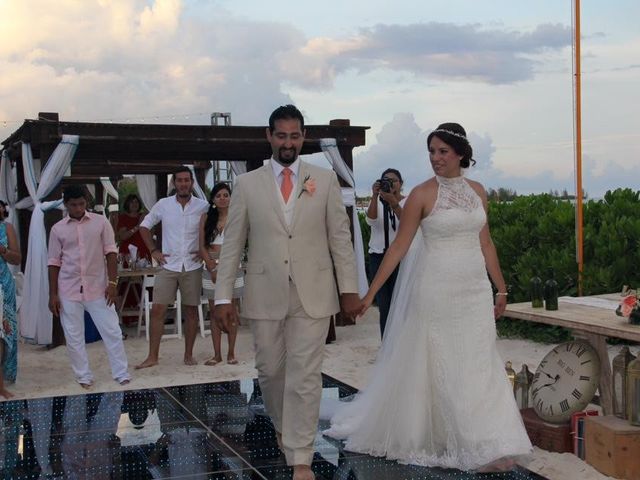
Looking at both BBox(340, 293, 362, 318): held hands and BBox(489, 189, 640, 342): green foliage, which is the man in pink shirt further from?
BBox(489, 189, 640, 342): green foliage

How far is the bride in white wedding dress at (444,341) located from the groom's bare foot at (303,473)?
61 centimetres

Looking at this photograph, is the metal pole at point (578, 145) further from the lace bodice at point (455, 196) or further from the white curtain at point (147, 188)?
the white curtain at point (147, 188)

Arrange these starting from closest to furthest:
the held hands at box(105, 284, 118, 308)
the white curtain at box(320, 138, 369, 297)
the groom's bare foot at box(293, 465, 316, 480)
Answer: the groom's bare foot at box(293, 465, 316, 480), the held hands at box(105, 284, 118, 308), the white curtain at box(320, 138, 369, 297)

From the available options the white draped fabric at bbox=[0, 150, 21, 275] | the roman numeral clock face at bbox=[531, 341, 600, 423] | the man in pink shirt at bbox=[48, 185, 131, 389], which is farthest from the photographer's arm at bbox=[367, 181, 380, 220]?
the white draped fabric at bbox=[0, 150, 21, 275]

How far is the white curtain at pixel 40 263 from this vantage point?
1121 centimetres

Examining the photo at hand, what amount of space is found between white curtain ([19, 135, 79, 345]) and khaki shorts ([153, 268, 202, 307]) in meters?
2.45

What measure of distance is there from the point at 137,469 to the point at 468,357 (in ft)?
6.97

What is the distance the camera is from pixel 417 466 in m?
5.40

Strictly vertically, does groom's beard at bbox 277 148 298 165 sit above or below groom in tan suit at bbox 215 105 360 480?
above

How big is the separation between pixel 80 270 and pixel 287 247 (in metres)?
3.80

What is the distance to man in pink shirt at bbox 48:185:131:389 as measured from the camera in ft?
27.8

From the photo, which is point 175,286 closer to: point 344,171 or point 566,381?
point 344,171

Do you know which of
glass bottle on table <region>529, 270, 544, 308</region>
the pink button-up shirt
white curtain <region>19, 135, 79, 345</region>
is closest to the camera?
glass bottle on table <region>529, 270, 544, 308</region>

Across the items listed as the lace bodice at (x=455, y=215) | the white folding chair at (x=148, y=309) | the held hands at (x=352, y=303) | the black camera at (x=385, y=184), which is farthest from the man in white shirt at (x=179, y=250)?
the held hands at (x=352, y=303)
